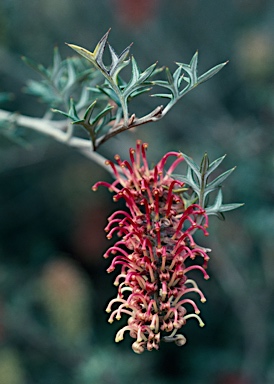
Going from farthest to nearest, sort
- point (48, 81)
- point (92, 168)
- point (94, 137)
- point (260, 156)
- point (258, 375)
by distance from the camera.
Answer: point (92, 168), point (258, 375), point (260, 156), point (48, 81), point (94, 137)

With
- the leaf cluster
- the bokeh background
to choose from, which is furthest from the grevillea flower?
the bokeh background

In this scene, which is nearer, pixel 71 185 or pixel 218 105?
pixel 218 105

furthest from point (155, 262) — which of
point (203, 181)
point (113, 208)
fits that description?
point (113, 208)

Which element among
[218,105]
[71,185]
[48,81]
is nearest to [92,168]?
[71,185]

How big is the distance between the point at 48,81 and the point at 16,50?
1.45 m

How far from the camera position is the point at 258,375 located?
1896mm

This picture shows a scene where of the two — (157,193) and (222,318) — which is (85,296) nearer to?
(222,318)

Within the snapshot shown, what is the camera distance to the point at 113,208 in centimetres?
275

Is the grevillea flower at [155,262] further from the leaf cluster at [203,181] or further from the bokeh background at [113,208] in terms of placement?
the bokeh background at [113,208]

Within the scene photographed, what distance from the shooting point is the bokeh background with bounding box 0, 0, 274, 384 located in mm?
1872

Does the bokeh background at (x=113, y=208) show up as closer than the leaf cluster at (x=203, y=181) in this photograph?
No

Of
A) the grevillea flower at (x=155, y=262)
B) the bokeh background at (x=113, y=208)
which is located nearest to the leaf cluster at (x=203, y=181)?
the grevillea flower at (x=155, y=262)

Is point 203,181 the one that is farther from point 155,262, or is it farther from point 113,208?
point 113,208

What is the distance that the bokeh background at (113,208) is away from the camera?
6.14 feet
